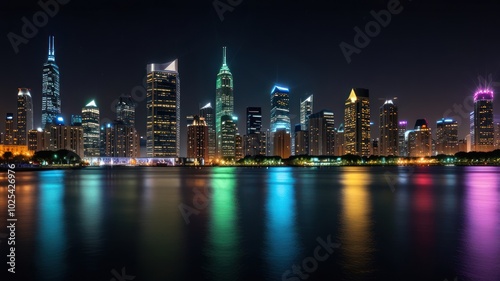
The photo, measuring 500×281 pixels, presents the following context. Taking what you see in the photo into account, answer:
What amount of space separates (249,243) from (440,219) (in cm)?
1753

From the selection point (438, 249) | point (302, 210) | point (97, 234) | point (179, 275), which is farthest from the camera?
point (302, 210)

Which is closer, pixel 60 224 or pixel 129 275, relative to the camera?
pixel 129 275

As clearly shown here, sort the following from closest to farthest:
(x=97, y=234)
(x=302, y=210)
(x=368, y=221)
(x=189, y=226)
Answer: (x=97, y=234)
(x=189, y=226)
(x=368, y=221)
(x=302, y=210)

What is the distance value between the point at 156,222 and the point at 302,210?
1412 cm

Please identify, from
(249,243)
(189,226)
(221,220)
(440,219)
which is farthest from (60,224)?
(440,219)

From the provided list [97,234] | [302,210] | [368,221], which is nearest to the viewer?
[97,234]

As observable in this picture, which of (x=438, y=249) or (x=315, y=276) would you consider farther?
(x=438, y=249)

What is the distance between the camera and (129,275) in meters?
16.2

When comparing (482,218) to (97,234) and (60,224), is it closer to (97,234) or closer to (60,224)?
(97,234)

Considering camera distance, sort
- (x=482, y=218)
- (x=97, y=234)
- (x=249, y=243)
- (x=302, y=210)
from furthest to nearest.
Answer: (x=302, y=210), (x=482, y=218), (x=97, y=234), (x=249, y=243)

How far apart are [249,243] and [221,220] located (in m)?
8.50

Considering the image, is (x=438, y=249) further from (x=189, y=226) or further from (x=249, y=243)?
(x=189, y=226)

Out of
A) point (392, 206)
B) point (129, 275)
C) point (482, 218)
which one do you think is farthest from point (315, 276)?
point (392, 206)

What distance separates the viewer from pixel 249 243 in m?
22.2
